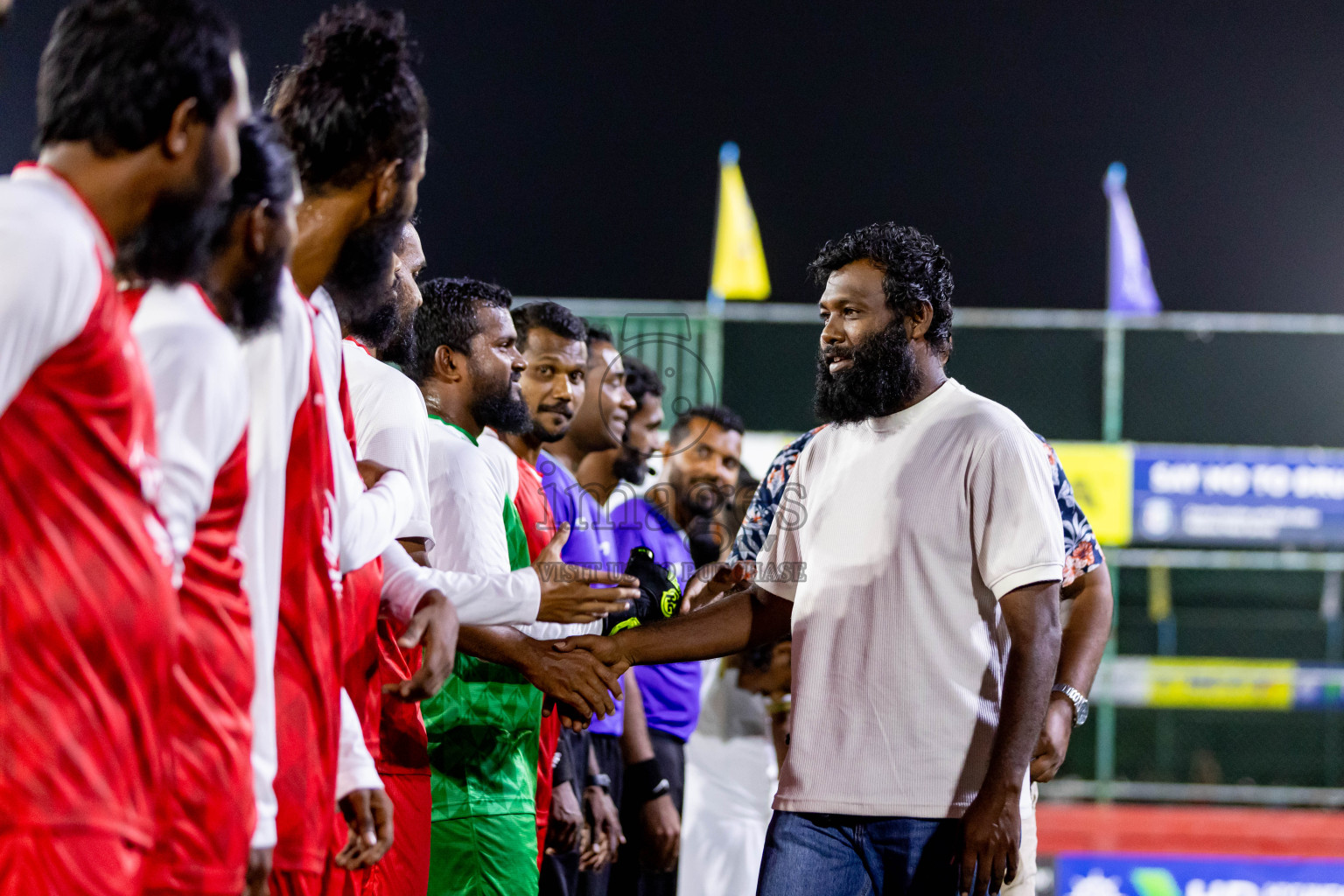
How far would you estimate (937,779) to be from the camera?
325 cm

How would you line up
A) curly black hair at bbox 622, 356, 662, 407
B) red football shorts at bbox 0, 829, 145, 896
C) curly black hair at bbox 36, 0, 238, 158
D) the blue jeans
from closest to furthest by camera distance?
red football shorts at bbox 0, 829, 145, 896
curly black hair at bbox 36, 0, 238, 158
the blue jeans
curly black hair at bbox 622, 356, 662, 407

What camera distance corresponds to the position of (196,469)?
1725mm

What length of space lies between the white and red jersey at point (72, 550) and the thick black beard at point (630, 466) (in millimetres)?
5035

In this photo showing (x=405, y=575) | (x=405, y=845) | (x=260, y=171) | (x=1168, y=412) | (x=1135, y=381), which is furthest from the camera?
(x=1168, y=412)

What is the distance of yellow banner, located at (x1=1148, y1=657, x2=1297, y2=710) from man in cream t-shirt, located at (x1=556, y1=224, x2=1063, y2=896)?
10.1 metres

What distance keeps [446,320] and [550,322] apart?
125cm

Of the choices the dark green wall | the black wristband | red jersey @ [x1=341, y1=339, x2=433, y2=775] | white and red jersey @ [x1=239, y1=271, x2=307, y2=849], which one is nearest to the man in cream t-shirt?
red jersey @ [x1=341, y1=339, x2=433, y2=775]

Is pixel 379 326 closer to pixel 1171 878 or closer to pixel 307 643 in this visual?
pixel 307 643

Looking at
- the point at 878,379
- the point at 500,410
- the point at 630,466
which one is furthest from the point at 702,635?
the point at 630,466

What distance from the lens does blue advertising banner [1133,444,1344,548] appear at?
12.2 meters

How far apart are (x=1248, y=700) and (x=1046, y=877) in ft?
20.6

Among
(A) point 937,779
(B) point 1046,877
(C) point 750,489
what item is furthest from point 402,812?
(B) point 1046,877

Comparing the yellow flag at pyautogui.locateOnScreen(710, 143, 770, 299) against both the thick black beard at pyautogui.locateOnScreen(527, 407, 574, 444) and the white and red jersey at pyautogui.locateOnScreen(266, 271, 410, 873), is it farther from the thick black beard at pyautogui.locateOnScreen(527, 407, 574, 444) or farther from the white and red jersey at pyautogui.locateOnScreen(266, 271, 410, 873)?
the white and red jersey at pyautogui.locateOnScreen(266, 271, 410, 873)

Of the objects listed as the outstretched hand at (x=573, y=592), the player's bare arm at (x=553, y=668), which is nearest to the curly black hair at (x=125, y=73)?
the outstretched hand at (x=573, y=592)
